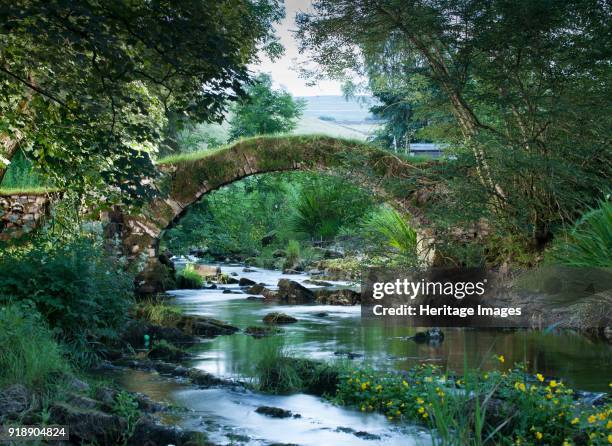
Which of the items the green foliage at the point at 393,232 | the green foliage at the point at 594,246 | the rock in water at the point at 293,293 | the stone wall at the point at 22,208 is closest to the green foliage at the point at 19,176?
the stone wall at the point at 22,208

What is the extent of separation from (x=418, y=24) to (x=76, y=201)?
21.4ft

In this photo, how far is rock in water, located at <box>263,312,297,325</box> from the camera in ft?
36.9

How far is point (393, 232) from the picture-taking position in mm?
14562

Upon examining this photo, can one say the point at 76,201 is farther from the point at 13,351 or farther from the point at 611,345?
the point at 611,345

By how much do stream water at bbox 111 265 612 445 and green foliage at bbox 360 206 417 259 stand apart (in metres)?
1.40

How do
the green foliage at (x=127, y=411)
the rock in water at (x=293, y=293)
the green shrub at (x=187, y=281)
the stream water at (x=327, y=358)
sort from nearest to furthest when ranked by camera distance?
the green foliage at (x=127, y=411)
the stream water at (x=327, y=358)
the rock in water at (x=293, y=293)
the green shrub at (x=187, y=281)

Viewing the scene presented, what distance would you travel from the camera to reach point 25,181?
1820cm

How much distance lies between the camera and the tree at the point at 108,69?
18.5 ft

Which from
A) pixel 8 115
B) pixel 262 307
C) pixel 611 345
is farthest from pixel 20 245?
pixel 611 345

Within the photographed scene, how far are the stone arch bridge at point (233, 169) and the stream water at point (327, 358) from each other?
2240mm

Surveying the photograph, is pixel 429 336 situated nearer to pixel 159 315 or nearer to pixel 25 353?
pixel 159 315

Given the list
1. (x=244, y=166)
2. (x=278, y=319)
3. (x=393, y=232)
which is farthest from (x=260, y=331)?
(x=244, y=166)

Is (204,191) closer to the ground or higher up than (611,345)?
higher up

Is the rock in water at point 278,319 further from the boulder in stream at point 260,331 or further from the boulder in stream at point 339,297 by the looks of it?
the boulder in stream at point 339,297
